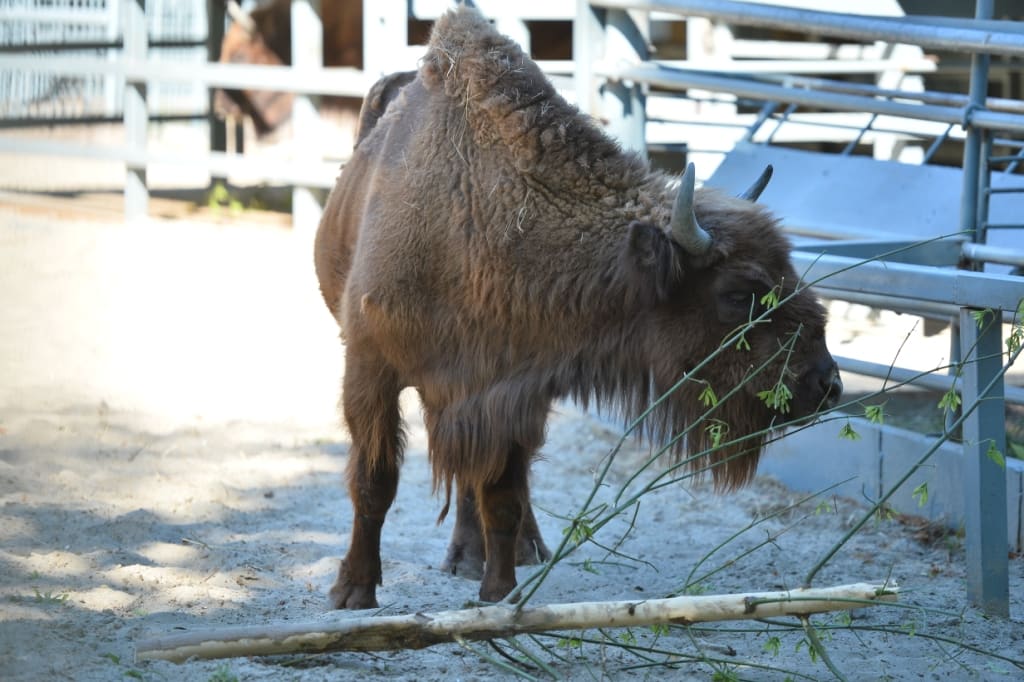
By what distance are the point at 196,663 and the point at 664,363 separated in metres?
1.83

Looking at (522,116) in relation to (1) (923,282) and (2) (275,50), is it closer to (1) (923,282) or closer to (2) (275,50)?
(1) (923,282)

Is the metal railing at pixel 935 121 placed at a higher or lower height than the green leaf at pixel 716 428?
higher

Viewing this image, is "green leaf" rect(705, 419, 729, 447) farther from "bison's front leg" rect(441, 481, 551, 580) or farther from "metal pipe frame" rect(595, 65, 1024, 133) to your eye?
"metal pipe frame" rect(595, 65, 1024, 133)

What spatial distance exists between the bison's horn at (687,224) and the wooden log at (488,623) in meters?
1.32

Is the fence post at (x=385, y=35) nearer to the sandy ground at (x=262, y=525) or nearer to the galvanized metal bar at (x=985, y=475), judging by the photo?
the sandy ground at (x=262, y=525)

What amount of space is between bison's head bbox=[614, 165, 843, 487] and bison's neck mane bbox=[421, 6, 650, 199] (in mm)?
381

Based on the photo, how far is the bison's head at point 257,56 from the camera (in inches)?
582

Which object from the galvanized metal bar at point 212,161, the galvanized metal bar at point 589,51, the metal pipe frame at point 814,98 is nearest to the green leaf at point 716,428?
the metal pipe frame at point 814,98

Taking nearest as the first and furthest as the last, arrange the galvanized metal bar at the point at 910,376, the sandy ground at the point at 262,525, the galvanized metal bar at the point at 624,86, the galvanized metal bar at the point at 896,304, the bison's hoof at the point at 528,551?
the sandy ground at the point at 262,525 < the galvanized metal bar at the point at 910,376 < the galvanized metal bar at the point at 896,304 < the bison's hoof at the point at 528,551 < the galvanized metal bar at the point at 624,86

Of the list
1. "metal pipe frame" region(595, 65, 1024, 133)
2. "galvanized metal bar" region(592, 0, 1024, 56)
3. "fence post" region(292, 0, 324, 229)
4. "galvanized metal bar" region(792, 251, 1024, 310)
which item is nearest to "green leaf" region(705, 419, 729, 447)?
"galvanized metal bar" region(792, 251, 1024, 310)

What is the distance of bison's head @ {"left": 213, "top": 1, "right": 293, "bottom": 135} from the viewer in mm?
14773

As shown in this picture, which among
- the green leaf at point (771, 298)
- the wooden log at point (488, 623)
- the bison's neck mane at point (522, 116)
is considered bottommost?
the wooden log at point (488, 623)

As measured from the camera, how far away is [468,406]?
4453mm

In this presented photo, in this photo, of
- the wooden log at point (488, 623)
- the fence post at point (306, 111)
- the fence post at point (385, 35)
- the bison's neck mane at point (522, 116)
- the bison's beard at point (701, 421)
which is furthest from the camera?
the fence post at point (306, 111)
